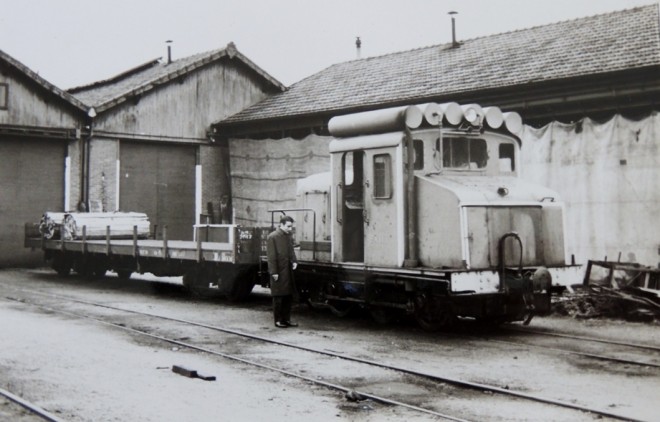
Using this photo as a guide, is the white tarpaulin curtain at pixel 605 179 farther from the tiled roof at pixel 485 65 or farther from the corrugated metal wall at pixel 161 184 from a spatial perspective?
the corrugated metal wall at pixel 161 184

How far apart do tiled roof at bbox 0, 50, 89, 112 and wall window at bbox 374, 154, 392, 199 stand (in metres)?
Result: 15.9

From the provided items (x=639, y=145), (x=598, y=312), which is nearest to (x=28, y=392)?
(x=598, y=312)

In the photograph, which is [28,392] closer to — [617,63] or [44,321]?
[44,321]

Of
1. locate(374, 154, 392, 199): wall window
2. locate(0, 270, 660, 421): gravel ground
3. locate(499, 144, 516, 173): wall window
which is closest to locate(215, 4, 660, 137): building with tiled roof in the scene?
locate(499, 144, 516, 173): wall window

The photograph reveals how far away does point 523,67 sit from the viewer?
60.6 ft

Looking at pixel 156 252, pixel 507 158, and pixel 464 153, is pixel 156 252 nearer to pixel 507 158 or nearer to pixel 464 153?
pixel 464 153

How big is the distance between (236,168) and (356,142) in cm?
1476

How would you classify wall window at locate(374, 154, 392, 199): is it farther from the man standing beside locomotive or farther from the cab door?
the man standing beside locomotive

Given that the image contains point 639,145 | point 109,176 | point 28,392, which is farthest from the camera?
point 109,176

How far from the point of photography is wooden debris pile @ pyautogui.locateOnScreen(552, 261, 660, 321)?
12.8 m

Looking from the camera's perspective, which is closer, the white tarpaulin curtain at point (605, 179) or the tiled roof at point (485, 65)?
the white tarpaulin curtain at point (605, 179)

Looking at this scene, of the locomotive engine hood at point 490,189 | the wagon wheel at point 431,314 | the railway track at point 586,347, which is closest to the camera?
the railway track at point 586,347

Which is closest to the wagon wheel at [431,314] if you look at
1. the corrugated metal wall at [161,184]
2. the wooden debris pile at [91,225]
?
the wooden debris pile at [91,225]

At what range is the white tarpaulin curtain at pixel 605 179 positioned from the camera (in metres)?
14.6
